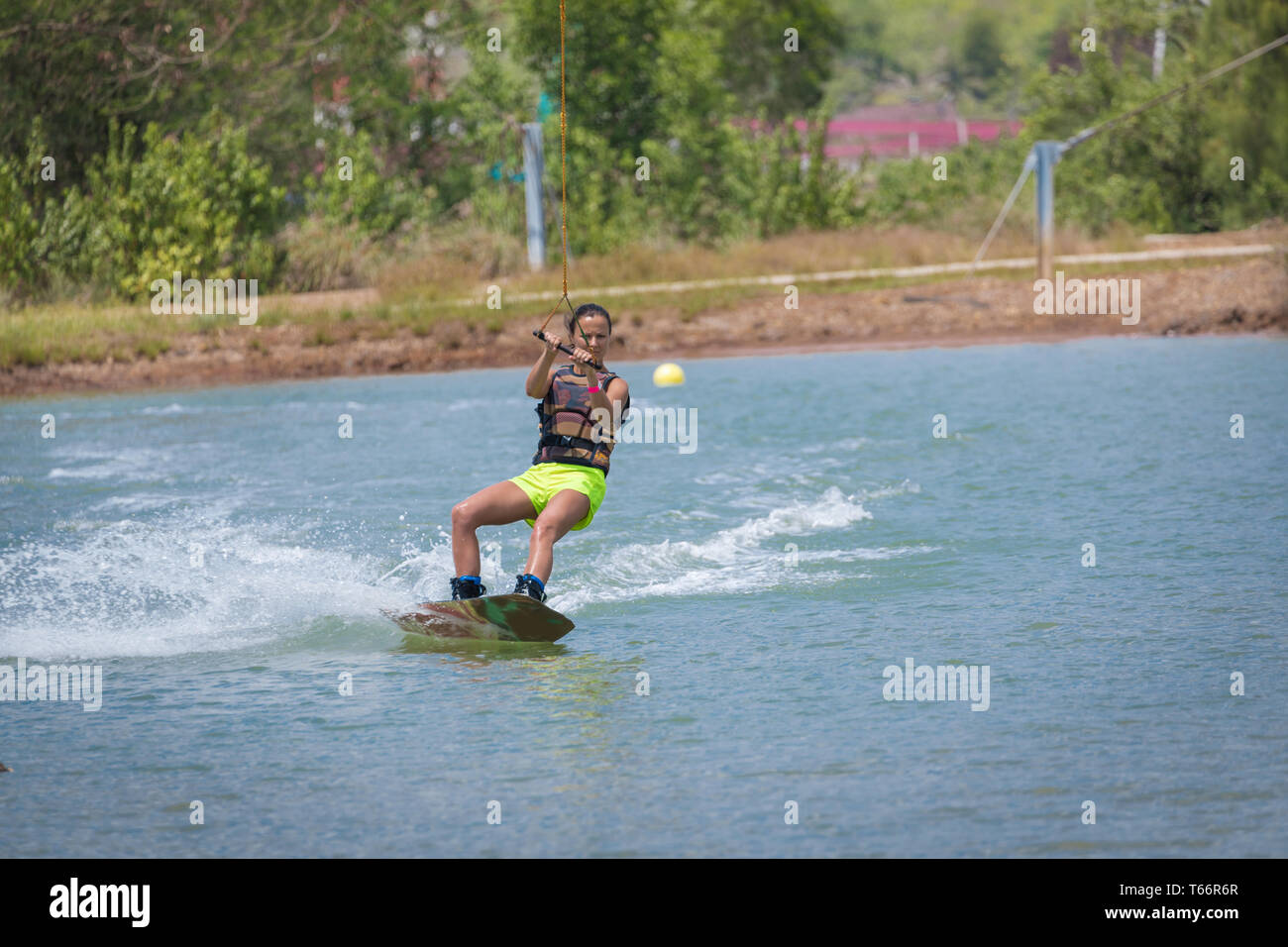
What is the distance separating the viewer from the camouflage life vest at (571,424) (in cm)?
888

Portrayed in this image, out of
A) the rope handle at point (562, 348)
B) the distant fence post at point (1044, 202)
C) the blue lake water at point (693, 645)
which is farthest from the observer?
the distant fence post at point (1044, 202)

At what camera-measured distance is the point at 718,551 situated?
11242 millimetres

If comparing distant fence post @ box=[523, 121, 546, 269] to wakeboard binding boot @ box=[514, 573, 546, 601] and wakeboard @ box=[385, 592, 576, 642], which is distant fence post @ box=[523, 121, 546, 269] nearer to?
wakeboard @ box=[385, 592, 576, 642]

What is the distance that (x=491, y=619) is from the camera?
8.52m

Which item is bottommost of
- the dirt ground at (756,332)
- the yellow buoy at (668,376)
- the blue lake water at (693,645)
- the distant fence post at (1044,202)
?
the blue lake water at (693,645)

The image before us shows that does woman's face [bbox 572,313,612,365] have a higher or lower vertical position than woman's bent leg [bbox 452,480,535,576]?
higher

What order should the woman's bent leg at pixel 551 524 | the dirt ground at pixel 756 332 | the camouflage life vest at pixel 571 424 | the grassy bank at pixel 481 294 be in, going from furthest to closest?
the grassy bank at pixel 481 294 < the dirt ground at pixel 756 332 < the camouflage life vest at pixel 571 424 < the woman's bent leg at pixel 551 524

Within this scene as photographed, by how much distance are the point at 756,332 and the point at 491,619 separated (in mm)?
15719

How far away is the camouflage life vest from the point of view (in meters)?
8.88

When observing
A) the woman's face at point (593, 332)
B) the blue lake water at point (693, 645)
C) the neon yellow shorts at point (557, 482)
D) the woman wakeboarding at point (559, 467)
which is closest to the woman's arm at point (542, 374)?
the woman wakeboarding at point (559, 467)

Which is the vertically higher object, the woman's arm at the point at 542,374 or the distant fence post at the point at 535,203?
the distant fence post at the point at 535,203

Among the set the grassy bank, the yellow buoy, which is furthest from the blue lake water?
the grassy bank

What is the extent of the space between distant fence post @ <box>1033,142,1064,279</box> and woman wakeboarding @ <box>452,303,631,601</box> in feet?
57.6

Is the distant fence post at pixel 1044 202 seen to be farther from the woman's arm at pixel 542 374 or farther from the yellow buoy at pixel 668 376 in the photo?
the woman's arm at pixel 542 374
